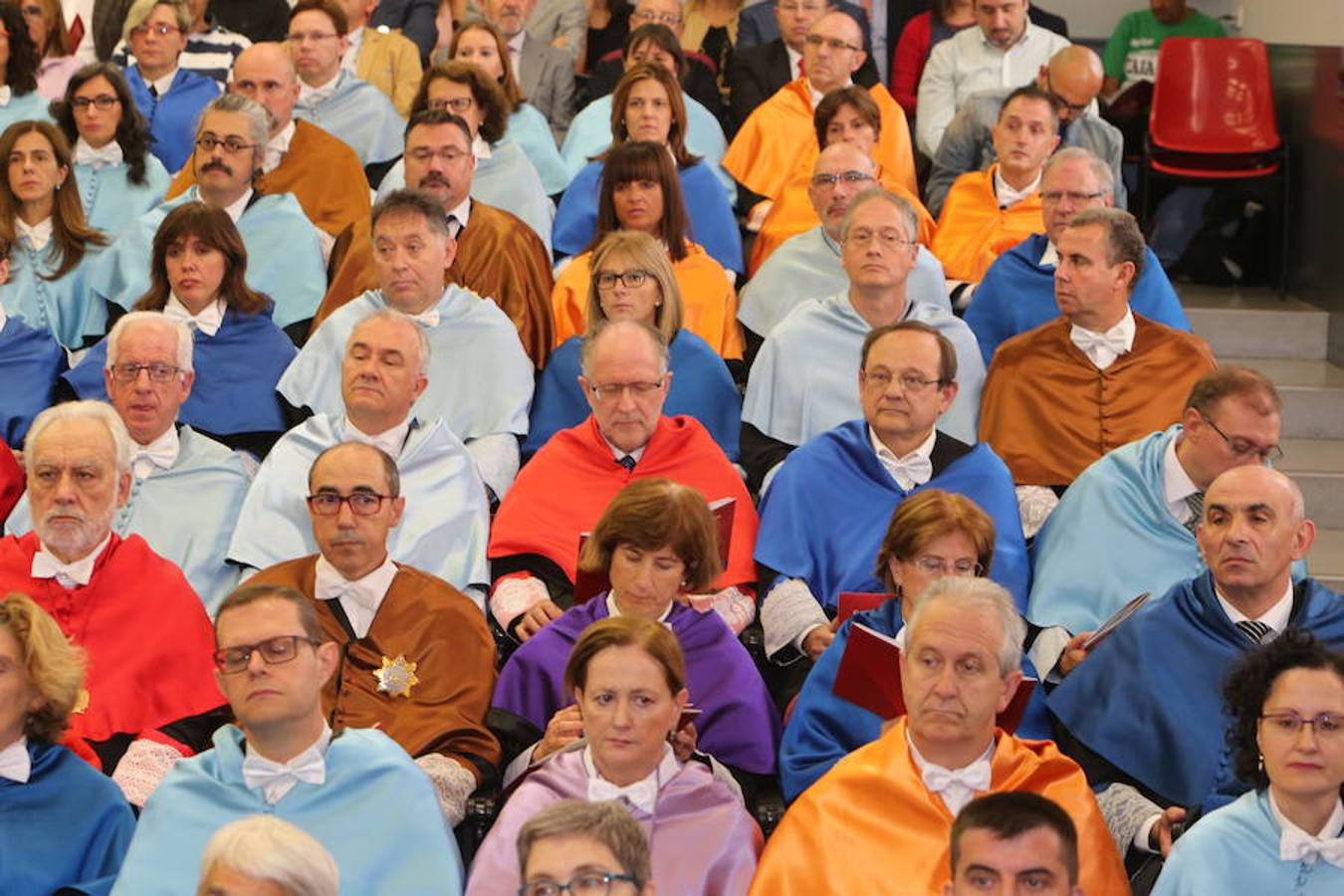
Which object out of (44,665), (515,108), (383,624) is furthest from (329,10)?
(44,665)

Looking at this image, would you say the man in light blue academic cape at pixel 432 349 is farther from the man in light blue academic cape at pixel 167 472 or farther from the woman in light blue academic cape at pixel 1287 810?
the woman in light blue academic cape at pixel 1287 810

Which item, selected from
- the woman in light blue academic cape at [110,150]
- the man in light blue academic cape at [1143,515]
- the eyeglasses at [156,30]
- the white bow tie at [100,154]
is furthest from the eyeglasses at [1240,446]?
the eyeglasses at [156,30]

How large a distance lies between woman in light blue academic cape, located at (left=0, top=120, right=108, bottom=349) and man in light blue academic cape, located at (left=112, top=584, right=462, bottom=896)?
3.17 metres

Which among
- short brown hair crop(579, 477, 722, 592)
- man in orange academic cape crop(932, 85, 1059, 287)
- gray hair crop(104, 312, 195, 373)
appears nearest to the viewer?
short brown hair crop(579, 477, 722, 592)

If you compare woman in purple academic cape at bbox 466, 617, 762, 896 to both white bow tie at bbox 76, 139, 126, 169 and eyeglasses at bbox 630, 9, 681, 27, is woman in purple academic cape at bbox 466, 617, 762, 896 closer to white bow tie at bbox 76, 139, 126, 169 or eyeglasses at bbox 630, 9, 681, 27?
white bow tie at bbox 76, 139, 126, 169

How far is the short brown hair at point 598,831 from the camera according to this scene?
140 inches

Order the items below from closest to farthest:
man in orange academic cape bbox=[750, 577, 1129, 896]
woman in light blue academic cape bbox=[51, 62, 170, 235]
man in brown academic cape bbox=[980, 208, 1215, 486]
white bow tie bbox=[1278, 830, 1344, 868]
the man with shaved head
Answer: white bow tie bbox=[1278, 830, 1344, 868] → man in orange academic cape bbox=[750, 577, 1129, 896] → the man with shaved head → man in brown academic cape bbox=[980, 208, 1215, 486] → woman in light blue academic cape bbox=[51, 62, 170, 235]

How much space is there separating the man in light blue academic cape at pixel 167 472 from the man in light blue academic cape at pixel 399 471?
12cm

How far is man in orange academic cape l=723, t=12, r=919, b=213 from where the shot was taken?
8.73 m

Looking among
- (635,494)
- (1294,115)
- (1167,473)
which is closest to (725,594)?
(635,494)

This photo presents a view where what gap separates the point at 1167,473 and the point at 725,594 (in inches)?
43.9

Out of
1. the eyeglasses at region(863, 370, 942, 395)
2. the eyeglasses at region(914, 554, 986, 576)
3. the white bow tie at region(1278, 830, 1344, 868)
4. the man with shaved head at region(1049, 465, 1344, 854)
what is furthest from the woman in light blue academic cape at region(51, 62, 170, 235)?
the white bow tie at region(1278, 830, 1344, 868)

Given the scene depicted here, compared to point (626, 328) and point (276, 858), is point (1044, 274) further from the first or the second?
point (276, 858)

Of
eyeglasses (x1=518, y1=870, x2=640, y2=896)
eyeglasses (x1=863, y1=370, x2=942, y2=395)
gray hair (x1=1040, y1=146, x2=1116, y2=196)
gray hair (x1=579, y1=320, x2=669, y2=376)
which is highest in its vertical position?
gray hair (x1=1040, y1=146, x2=1116, y2=196)
